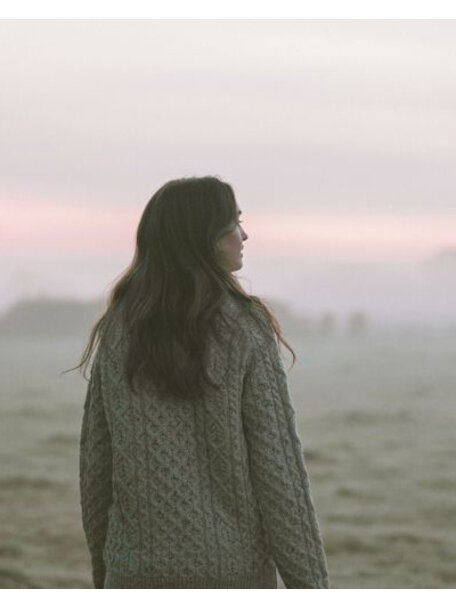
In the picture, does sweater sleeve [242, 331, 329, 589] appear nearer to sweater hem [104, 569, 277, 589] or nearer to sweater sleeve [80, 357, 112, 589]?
sweater hem [104, 569, 277, 589]

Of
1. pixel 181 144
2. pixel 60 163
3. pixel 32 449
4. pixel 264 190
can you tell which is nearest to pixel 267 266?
pixel 264 190

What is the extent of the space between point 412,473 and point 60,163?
778 centimetres

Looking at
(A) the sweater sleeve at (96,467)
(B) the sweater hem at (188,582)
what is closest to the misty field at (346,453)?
(A) the sweater sleeve at (96,467)

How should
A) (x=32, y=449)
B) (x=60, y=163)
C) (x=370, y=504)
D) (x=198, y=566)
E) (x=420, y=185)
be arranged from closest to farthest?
(x=198, y=566) < (x=370, y=504) < (x=32, y=449) < (x=60, y=163) < (x=420, y=185)

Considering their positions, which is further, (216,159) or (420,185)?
(420,185)

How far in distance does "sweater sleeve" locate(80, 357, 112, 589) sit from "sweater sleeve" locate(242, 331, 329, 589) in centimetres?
23

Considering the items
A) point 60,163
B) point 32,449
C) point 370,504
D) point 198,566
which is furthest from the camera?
point 60,163

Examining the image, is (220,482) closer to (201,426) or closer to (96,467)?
(201,426)

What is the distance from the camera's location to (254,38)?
58.3 feet

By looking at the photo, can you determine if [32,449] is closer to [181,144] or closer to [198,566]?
[181,144]

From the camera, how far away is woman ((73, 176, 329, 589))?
1.57 m

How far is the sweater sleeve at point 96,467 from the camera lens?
1.68m

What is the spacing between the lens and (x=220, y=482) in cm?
158

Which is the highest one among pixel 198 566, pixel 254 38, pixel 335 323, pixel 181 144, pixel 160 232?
pixel 254 38
